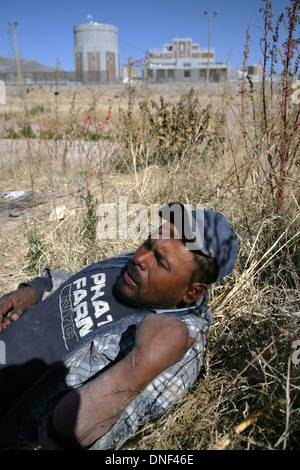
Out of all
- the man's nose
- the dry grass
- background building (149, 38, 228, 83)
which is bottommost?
the dry grass

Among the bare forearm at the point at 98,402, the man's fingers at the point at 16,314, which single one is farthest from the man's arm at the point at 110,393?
the man's fingers at the point at 16,314

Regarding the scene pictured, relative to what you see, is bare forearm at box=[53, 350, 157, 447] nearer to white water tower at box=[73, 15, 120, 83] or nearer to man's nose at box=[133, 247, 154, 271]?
man's nose at box=[133, 247, 154, 271]

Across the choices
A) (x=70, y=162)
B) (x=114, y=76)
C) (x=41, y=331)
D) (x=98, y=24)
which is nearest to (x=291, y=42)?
→ (x=41, y=331)

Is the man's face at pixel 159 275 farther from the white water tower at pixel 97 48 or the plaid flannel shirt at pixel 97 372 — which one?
the white water tower at pixel 97 48

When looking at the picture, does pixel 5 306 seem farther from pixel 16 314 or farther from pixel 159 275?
pixel 159 275

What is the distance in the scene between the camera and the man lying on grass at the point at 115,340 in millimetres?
1130

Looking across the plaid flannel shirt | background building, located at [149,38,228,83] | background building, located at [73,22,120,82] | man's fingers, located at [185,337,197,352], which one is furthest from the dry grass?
background building, located at [73,22,120,82]

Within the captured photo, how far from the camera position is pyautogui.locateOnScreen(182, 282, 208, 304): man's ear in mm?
1530

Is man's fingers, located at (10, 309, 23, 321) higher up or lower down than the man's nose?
lower down

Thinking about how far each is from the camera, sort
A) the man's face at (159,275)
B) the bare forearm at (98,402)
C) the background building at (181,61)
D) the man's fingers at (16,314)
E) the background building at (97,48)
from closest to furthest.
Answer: the bare forearm at (98,402) < the man's face at (159,275) < the man's fingers at (16,314) < the background building at (181,61) < the background building at (97,48)

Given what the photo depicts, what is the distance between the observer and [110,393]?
3.66 feet

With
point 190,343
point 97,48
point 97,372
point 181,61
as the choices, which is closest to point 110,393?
point 97,372

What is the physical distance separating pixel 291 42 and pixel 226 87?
3.10 ft

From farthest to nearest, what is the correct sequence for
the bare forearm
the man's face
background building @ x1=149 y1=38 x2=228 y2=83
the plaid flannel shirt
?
background building @ x1=149 y1=38 x2=228 y2=83, the man's face, the plaid flannel shirt, the bare forearm
